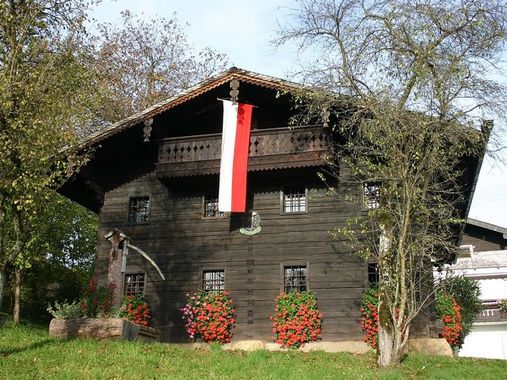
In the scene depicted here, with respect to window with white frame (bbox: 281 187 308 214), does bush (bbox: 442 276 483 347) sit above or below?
below

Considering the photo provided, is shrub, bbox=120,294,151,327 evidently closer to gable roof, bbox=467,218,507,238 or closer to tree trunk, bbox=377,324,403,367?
tree trunk, bbox=377,324,403,367

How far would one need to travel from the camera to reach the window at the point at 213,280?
2062 cm

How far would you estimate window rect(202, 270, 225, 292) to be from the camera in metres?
20.6

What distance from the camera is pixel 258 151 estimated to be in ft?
66.8

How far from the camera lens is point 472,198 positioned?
2105 centimetres

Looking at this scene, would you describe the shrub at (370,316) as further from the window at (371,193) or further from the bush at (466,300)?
the bush at (466,300)

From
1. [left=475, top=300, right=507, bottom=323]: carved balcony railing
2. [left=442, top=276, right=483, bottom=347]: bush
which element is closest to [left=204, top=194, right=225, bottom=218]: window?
[left=442, top=276, right=483, bottom=347]: bush

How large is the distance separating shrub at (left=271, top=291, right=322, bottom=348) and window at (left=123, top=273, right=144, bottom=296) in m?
5.05

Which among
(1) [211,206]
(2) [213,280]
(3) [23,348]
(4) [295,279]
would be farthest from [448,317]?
(3) [23,348]

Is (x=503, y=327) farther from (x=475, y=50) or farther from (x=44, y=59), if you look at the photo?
(x=44, y=59)

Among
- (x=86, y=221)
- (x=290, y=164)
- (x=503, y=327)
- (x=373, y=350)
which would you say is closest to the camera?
(x=373, y=350)

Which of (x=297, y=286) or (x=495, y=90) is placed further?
(x=297, y=286)

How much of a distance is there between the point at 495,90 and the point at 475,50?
1.23 meters

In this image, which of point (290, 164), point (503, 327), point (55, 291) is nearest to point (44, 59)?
point (290, 164)
